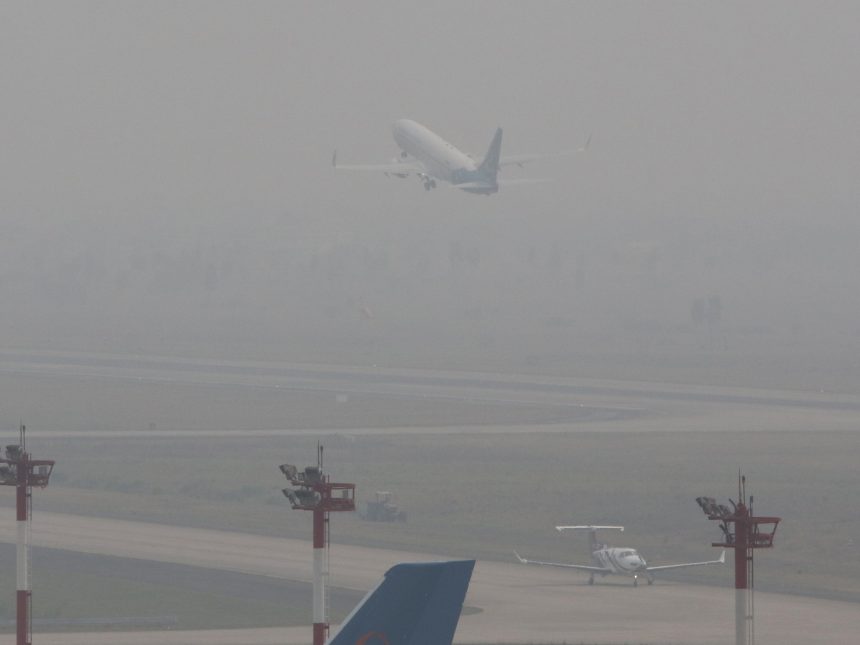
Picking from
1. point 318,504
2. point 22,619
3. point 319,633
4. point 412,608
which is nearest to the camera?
point 412,608

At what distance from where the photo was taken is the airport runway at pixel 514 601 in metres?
71.7

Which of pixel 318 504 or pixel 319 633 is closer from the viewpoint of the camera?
pixel 319 633

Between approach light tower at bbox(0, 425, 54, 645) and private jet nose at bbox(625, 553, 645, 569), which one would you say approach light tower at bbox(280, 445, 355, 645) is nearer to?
approach light tower at bbox(0, 425, 54, 645)

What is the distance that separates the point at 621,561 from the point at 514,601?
7.07 meters

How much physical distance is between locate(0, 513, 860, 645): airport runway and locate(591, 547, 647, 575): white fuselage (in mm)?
888

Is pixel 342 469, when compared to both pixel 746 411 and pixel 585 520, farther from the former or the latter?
pixel 746 411

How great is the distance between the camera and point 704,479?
11300 centimetres

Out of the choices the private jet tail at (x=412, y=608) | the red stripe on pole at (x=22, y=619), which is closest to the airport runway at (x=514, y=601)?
the red stripe on pole at (x=22, y=619)

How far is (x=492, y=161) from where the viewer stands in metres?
188

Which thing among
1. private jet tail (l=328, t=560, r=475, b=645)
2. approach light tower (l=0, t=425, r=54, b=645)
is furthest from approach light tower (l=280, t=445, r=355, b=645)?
private jet tail (l=328, t=560, r=475, b=645)

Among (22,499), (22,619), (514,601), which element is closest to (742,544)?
(22,619)

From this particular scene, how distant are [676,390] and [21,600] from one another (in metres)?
134

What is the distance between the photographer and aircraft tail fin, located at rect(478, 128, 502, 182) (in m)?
186

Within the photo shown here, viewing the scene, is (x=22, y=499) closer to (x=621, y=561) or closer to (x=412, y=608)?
(x=412, y=608)
